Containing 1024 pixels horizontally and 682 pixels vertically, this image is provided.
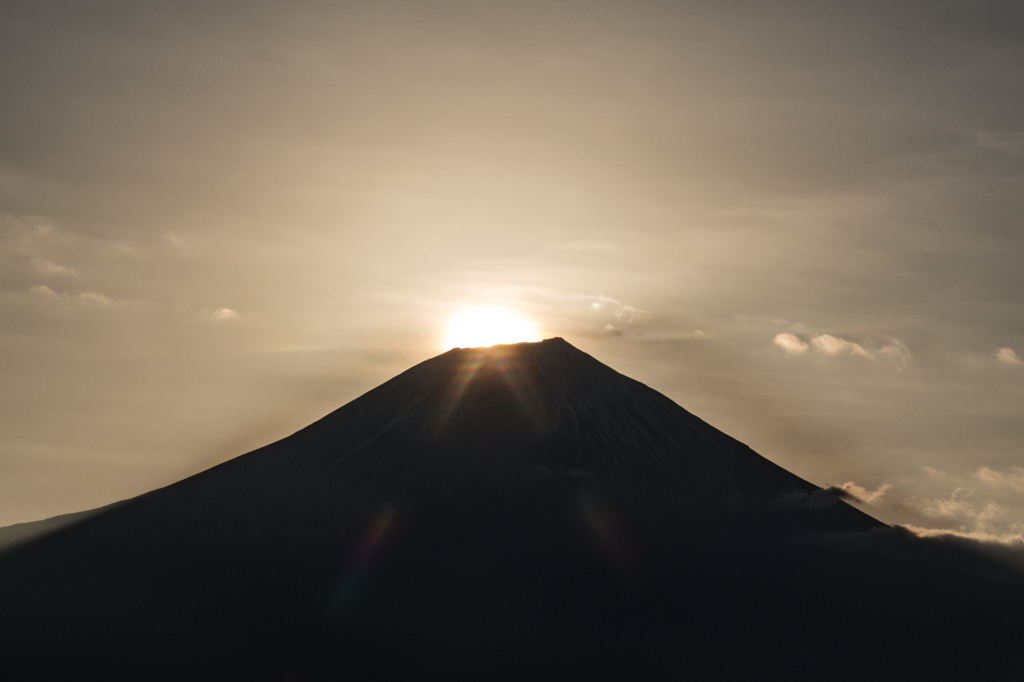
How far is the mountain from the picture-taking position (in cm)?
14988

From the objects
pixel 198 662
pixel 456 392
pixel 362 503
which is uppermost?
pixel 456 392

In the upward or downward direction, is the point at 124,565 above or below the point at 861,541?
below

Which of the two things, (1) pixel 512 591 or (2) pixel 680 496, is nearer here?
(1) pixel 512 591

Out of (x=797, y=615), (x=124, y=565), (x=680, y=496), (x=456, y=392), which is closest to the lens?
(x=124, y=565)

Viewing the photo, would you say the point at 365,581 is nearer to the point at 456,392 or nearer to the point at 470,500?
the point at 470,500

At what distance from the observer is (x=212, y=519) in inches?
6890

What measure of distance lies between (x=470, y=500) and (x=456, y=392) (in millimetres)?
26705

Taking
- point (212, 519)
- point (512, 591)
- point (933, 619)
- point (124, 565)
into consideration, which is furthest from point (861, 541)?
point (124, 565)

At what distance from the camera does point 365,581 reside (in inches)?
6511

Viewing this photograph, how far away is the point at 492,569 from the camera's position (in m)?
171

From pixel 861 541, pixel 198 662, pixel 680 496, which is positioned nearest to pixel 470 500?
pixel 680 496

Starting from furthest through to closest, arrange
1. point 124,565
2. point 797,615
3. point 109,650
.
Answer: point 797,615
point 124,565
point 109,650

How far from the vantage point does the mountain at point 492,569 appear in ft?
492

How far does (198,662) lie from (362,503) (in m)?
44.4
